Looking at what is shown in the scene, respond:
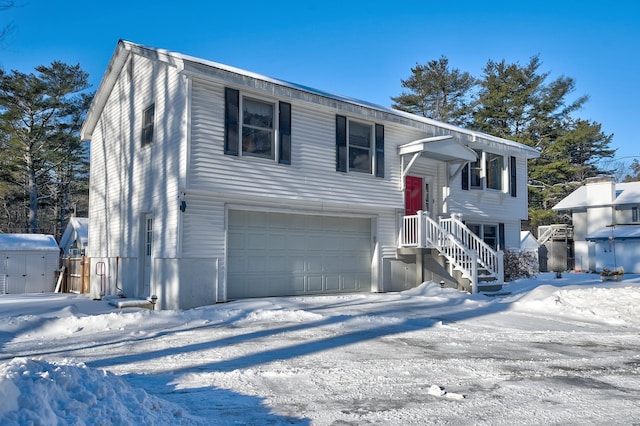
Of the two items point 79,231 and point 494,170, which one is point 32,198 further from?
point 494,170

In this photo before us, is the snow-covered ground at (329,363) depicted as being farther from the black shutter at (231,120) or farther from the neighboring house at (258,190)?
the black shutter at (231,120)

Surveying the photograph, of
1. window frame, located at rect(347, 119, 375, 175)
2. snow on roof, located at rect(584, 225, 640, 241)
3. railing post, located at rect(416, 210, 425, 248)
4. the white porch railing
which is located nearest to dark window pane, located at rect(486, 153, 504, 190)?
the white porch railing

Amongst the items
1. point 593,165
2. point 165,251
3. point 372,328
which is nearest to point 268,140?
point 165,251

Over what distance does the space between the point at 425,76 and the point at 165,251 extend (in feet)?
116

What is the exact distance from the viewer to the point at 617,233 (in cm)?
2852

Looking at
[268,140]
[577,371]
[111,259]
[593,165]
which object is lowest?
[577,371]

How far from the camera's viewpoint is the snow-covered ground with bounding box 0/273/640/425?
4090 mm

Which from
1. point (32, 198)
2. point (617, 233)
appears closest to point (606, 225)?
point (617, 233)

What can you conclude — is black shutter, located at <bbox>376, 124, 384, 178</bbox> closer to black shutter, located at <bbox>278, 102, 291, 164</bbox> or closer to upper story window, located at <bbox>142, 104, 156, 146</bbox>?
black shutter, located at <bbox>278, 102, 291, 164</bbox>

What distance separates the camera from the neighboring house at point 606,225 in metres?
28.2

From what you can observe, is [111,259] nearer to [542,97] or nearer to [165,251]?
[165,251]

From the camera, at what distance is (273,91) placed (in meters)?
12.4

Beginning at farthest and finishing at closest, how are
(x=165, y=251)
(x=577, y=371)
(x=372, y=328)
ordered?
(x=165, y=251)
(x=372, y=328)
(x=577, y=371)

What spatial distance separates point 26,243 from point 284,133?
12.4 meters
